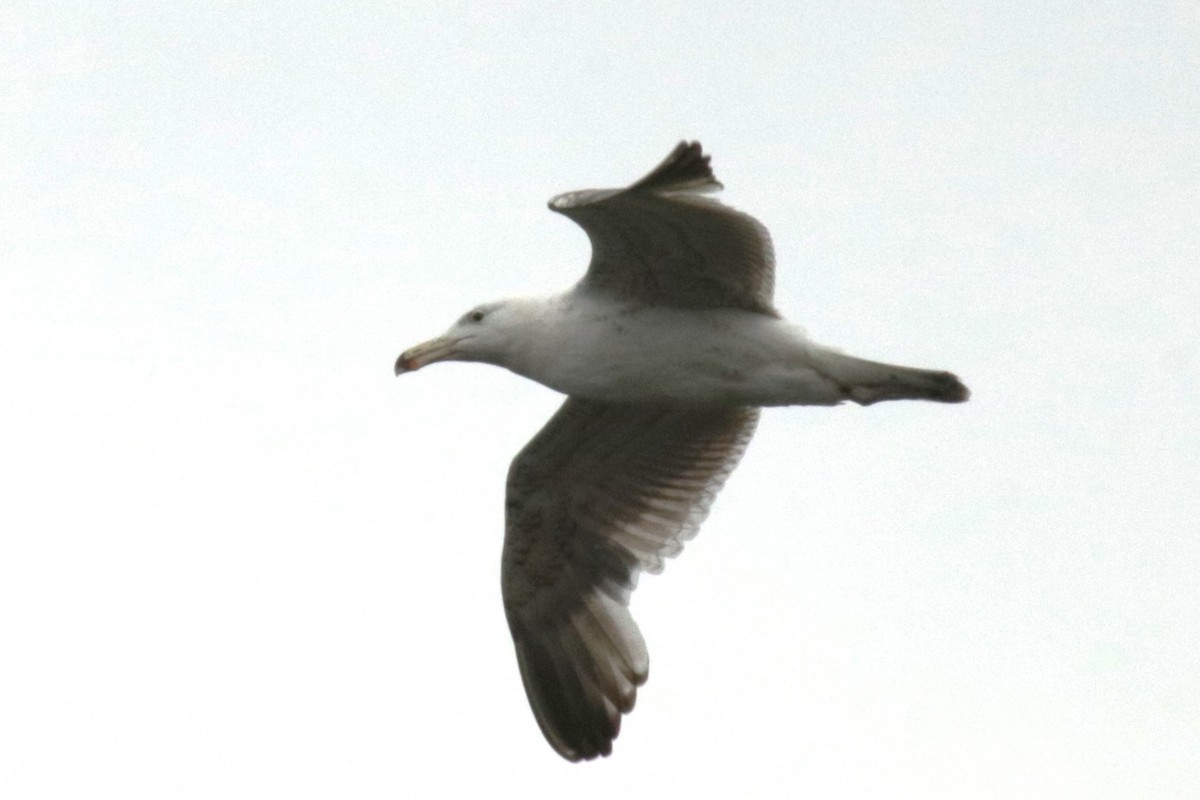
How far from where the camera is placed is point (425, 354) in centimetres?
1265

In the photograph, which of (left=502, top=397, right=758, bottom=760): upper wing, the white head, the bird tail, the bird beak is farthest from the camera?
(left=502, top=397, right=758, bottom=760): upper wing

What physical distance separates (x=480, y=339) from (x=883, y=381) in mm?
2356

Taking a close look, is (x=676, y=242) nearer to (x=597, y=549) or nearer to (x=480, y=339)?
(x=480, y=339)

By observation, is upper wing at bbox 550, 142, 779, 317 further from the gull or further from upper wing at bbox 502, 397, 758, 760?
upper wing at bbox 502, 397, 758, 760

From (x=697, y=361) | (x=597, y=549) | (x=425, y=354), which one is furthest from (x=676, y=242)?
(x=597, y=549)

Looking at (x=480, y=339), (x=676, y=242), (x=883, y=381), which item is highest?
(x=676, y=242)

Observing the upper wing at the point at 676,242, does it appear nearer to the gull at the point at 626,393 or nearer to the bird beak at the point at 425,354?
the gull at the point at 626,393

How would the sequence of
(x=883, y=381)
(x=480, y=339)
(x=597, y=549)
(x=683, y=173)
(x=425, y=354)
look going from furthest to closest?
1. (x=597, y=549)
2. (x=425, y=354)
3. (x=480, y=339)
4. (x=883, y=381)
5. (x=683, y=173)

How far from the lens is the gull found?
456 inches

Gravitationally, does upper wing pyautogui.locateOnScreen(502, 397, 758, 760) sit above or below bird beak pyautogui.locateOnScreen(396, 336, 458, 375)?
below

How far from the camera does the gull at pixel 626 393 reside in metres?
11.6

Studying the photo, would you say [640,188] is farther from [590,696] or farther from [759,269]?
[590,696]

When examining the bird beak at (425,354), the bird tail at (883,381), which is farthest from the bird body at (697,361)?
the bird beak at (425,354)

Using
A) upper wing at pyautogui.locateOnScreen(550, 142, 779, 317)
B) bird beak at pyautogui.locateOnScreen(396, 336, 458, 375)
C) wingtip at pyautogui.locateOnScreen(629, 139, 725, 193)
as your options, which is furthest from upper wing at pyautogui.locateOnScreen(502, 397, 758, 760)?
wingtip at pyautogui.locateOnScreen(629, 139, 725, 193)
